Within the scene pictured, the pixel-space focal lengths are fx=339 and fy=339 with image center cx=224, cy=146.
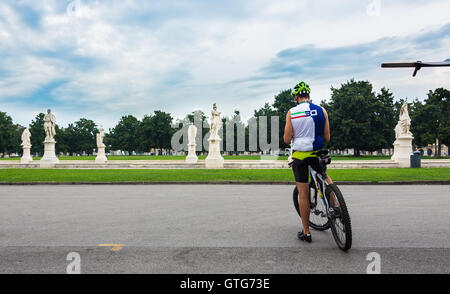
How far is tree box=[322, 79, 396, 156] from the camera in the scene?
50562mm

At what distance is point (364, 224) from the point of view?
581cm

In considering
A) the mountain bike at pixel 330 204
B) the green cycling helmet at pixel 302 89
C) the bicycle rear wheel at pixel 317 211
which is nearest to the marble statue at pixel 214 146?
the bicycle rear wheel at pixel 317 211

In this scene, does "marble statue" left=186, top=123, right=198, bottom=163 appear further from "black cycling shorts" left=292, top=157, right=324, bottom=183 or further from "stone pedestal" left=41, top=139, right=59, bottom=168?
"black cycling shorts" left=292, top=157, right=324, bottom=183

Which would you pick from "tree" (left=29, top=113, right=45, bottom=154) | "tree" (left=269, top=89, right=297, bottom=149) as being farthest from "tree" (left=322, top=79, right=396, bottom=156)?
"tree" (left=29, top=113, right=45, bottom=154)

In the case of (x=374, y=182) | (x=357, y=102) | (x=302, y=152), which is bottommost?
(x=374, y=182)

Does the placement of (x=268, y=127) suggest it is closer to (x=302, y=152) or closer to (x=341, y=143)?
(x=341, y=143)

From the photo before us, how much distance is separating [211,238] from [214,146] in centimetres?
2379

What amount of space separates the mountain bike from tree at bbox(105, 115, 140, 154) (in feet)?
298

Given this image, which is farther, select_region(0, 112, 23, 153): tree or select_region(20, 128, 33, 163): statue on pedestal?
select_region(0, 112, 23, 153): tree

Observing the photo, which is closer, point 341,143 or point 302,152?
point 302,152

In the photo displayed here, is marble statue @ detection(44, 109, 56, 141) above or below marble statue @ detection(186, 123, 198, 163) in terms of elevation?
above

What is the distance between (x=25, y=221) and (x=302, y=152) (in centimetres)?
516

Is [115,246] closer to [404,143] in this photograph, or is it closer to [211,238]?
[211,238]
